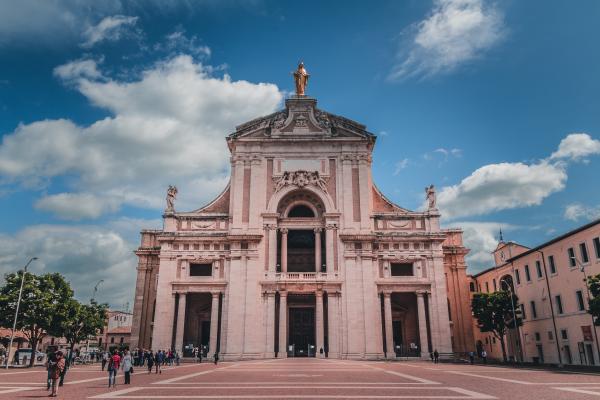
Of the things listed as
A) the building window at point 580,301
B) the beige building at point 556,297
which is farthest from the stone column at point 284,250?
the building window at point 580,301

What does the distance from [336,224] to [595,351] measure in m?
25.8

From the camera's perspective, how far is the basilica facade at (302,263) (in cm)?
4659

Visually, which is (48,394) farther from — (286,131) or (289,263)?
(286,131)

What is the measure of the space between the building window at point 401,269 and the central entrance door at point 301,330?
983cm

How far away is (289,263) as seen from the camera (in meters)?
52.1

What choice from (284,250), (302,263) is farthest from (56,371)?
(302,263)

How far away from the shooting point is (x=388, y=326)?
47219mm

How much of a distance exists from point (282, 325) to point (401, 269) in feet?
46.8

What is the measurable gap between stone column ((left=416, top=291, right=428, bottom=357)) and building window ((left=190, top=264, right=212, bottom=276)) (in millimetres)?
22396

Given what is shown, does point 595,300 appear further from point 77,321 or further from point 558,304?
point 77,321

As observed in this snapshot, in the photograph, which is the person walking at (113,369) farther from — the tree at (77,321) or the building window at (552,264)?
the building window at (552,264)

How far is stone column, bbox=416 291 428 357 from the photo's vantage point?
46.4 m

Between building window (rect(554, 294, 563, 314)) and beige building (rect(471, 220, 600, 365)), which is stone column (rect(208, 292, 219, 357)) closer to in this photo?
beige building (rect(471, 220, 600, 365))

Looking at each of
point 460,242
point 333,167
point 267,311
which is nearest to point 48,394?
point 267,311
